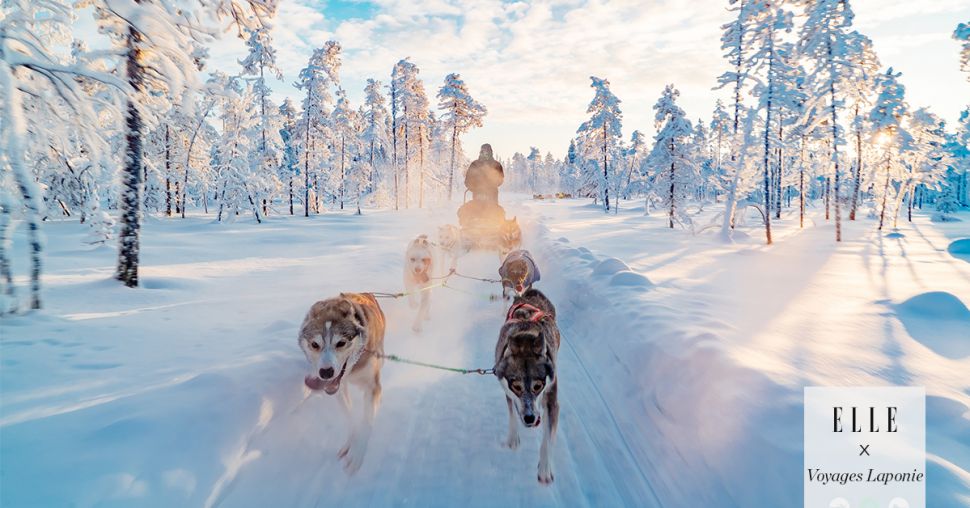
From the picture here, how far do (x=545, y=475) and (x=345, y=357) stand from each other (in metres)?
2.12

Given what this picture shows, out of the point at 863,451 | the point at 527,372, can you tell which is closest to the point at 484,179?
the point at 527,372

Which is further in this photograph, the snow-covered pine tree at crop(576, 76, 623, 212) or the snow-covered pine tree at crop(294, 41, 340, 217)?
the snow-covered pine tree at crop(576, 76, 623, 212)

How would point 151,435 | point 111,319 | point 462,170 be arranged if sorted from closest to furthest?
1. point 151,435
2. point 111,319
3. point 462,170

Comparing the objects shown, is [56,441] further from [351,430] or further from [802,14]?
[802,14]

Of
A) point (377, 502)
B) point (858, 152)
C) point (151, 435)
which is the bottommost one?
point (377, 502)

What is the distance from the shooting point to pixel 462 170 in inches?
2598

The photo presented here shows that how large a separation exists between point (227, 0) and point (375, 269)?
7474mm

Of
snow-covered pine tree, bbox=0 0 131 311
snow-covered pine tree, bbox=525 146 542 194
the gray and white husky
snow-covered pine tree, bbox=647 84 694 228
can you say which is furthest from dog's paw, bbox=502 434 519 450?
snow-covered pine tree, bbox=525 146 542 194

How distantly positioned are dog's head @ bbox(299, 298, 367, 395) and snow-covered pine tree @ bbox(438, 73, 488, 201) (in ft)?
139

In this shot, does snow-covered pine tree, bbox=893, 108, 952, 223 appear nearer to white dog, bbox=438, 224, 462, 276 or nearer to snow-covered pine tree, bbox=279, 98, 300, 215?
white dog, bbox=438, 224, 462, 276

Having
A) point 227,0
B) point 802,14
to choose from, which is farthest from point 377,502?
point 802,14

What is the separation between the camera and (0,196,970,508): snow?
299 centimetres

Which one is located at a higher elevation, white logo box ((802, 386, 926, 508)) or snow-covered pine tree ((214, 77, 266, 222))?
snow-covered pine tree ((214, 77, 266, 222))

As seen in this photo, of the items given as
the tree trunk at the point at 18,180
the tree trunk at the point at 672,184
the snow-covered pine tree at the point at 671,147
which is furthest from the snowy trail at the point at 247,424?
the snow-covered pine tree at the point at 671,147
